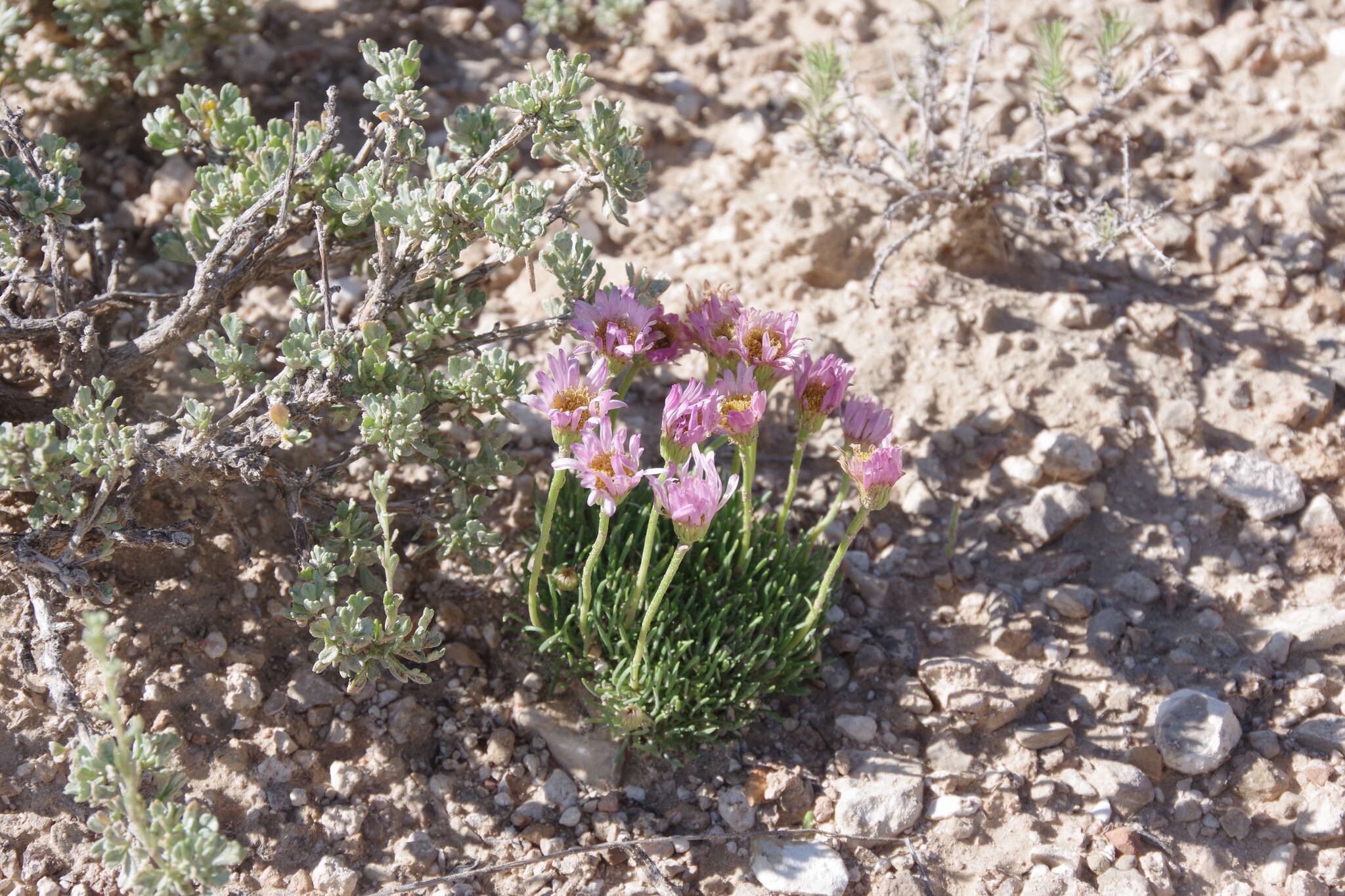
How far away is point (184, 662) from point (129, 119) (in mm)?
2453

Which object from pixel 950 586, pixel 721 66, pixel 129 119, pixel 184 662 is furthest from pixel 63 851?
pixel 721 66

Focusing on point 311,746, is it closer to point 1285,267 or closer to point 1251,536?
point 1251,536

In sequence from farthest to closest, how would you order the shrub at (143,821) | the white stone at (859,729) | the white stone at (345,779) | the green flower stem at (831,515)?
the white stone at (859,729)
the green flower stem at (831,515)
the white stone at (345,779)
the shrub at (143,821)

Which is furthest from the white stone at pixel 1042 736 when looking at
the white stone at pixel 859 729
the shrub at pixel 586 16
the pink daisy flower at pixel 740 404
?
the shrub at pixel 586 16

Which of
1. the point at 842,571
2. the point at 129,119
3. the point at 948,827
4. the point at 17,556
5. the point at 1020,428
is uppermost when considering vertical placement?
the point at 129,119

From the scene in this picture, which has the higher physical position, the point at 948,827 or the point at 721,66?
the point at 721,66

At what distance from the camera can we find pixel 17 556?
2.72 metres

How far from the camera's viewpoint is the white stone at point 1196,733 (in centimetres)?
312

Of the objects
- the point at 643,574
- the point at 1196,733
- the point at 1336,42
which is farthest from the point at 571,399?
the point at 1336,42

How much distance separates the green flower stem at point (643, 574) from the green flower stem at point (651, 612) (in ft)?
0.13

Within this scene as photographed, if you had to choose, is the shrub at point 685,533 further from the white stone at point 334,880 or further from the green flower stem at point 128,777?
the green flower stem at point 128,777

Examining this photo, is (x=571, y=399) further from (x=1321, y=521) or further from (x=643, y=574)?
(x=1321, y=521)

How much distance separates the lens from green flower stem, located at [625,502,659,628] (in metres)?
2.79

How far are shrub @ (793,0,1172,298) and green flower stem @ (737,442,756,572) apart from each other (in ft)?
3.69
